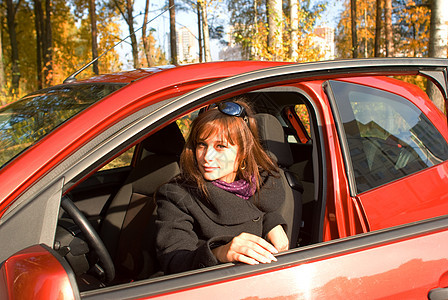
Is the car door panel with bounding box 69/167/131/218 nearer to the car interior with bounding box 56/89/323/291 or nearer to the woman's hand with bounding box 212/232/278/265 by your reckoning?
the car interior with bounding box 56/89/323/291

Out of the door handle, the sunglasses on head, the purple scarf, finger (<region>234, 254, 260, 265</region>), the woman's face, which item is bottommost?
the door handle

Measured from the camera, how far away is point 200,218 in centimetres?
172

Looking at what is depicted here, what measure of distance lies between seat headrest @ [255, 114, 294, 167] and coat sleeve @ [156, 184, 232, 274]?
0.57 meters

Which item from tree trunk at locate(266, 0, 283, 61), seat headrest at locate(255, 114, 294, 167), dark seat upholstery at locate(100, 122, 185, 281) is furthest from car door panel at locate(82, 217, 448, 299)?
tree trunk at locate(266, 0, 283, 61)

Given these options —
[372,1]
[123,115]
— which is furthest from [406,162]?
[372,1]

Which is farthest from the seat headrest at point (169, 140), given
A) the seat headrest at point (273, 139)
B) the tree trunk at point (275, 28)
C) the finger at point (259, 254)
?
the tree trunk at point (275, 28)

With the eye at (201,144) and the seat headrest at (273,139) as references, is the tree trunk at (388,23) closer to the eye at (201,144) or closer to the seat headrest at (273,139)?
the seat headrest at (273,139)

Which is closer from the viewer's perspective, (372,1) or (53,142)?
(53,142)

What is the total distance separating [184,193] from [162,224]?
154mm

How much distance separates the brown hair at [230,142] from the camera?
180cm

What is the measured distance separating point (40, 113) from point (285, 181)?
44.0 inches

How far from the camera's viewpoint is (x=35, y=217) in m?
1.19

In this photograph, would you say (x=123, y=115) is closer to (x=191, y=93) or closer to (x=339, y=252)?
(x=191, y=93)

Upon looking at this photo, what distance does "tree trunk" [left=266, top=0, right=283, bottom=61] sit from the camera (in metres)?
7.66
